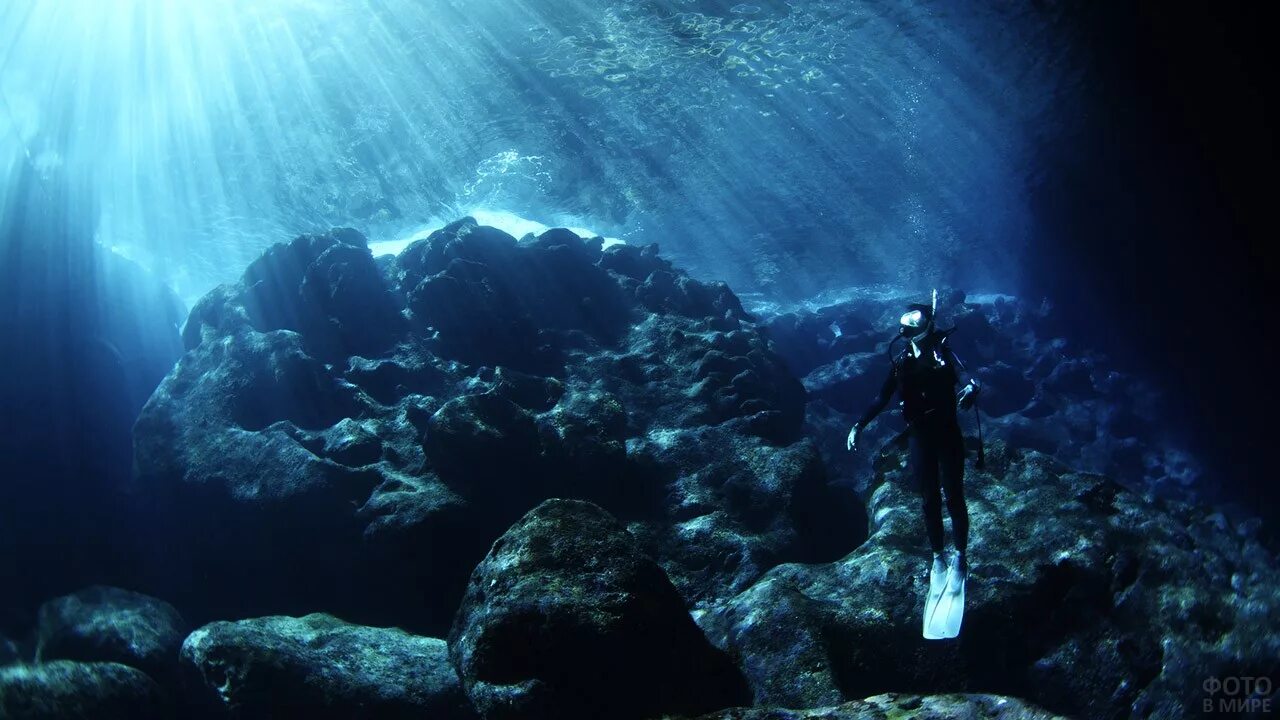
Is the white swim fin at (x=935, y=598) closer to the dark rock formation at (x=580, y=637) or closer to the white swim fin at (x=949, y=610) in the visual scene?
the white swim fin at (x=949, y=610)

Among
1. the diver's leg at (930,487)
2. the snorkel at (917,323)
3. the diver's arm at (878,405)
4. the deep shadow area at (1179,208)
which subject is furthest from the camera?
the deep shadow area at (1179,208)

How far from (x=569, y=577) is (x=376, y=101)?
1800 centimetres

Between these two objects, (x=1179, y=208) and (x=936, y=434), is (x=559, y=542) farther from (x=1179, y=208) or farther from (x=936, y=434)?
(x=1179, y=208)

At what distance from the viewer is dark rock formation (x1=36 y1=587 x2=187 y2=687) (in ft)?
23.2

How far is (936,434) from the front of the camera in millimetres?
5941

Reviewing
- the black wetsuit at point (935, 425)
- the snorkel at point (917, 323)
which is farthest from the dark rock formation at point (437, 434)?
the snorkel at point (917, 323)

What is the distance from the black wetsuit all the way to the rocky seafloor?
107cm

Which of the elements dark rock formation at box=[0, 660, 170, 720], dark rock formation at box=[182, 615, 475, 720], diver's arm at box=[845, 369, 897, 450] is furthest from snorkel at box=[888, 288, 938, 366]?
dark rock formation at box=[0, 660, 170, 720]

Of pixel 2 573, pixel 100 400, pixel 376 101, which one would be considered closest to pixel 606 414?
pixel 2 573

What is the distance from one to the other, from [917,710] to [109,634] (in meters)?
9.72

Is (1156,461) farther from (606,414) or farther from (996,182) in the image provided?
(606,414)

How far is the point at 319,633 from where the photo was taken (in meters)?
6.43

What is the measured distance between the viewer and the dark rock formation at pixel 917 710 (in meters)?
3.13

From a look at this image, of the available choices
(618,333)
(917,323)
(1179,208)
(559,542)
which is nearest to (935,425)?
(917,323)
